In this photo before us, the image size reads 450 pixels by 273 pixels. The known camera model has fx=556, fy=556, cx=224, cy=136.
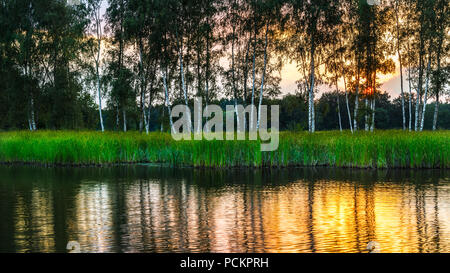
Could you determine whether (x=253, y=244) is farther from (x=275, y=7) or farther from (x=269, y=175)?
(x=275, y=7)

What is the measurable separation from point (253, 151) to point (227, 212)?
14467 mm

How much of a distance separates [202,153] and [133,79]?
2563 centimetres

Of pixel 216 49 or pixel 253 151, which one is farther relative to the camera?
pixel 216 49

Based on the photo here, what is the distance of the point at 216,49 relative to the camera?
5828cm

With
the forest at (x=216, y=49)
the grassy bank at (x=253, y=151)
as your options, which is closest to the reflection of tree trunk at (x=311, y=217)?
the grassy bank at (x=253, y=151)

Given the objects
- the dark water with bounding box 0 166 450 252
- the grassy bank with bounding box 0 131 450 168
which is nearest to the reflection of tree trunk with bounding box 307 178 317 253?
the dark water with bounding box 0 166 450 252

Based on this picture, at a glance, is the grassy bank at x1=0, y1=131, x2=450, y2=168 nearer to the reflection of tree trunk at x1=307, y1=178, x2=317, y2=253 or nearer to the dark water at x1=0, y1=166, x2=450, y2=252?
the dark water at x1=0, y1=166, x2=450, y2=252

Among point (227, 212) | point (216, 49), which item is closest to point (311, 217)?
point (227, 212)

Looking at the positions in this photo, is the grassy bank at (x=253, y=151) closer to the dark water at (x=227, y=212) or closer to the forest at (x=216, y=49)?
the dark water at (x=227, y=212)

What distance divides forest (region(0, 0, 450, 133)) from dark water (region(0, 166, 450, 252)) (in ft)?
84.6

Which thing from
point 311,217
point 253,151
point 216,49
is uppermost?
point 216,49

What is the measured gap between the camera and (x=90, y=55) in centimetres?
5819

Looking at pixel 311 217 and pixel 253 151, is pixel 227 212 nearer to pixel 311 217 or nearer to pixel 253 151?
pixel 311 217
